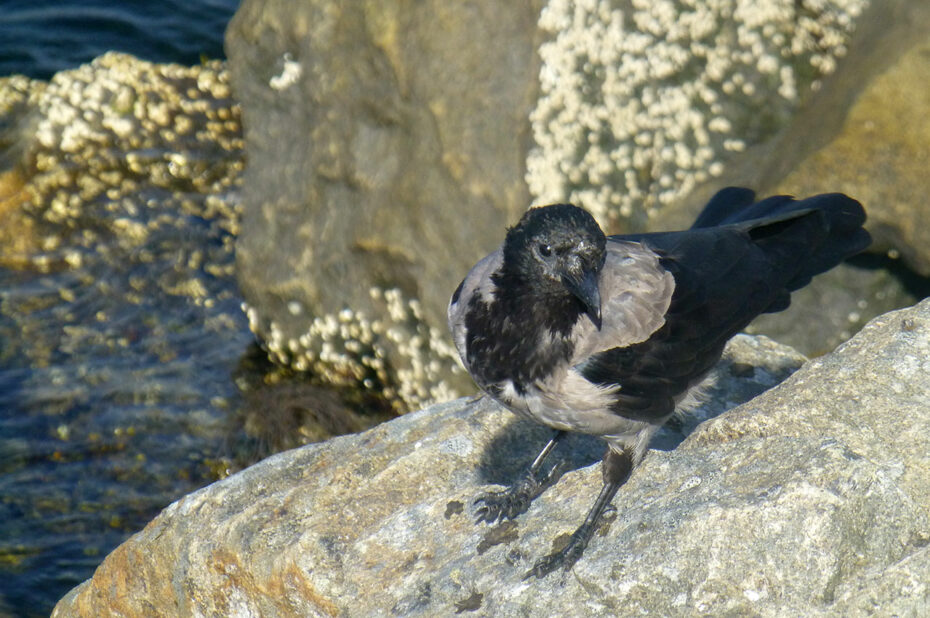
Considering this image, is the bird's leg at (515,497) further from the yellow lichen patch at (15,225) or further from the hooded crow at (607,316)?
the yellow lichen patch at (15,225)

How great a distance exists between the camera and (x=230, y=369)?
7.15 metres

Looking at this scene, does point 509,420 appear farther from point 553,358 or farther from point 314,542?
point 314,542

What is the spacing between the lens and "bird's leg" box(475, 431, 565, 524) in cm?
352

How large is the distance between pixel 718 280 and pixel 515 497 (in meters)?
1.22

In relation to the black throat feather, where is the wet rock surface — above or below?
below

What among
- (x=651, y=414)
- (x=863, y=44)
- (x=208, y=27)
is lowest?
(x=208, y=27)

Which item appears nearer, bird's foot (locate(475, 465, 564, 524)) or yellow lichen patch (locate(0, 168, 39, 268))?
bird's foot (locate(475, 465, 564, 524))

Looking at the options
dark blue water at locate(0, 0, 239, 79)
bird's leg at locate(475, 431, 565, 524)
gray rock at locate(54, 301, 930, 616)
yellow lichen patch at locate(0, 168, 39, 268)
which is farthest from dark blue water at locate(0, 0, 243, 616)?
bird's leg at locate(475, 431, 565, 524)

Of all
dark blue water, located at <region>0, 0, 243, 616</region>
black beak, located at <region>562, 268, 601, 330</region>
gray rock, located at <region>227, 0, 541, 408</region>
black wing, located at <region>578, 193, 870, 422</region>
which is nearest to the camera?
black beak, located at <region>562, 268, 601, 330</region>

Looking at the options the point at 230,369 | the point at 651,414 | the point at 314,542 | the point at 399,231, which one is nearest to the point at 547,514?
the point at 651,414

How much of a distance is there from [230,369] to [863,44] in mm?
4625

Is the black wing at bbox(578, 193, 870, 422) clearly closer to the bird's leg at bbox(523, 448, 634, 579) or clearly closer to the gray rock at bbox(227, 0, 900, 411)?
the bird's leg at bbox(523, 448, 634, 579)

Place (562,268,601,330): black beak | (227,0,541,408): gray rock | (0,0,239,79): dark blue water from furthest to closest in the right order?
(0,0,239,79): dark blue water, (227,0,541,408): gray rock, (562,268,601,330): black beak

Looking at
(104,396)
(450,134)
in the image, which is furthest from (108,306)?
(450,134)
